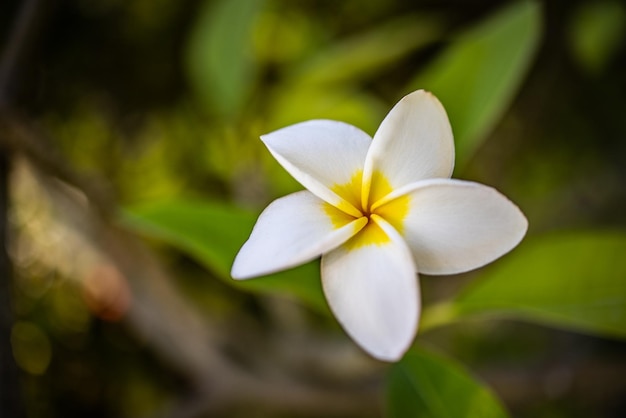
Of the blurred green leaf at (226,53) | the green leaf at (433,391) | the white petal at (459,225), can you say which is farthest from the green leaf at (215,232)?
the blurred green leaf at (226,53)

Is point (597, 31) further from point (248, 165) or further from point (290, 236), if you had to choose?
point (290, 236)

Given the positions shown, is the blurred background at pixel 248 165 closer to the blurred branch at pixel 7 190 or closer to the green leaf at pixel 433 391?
the blurred branch at pixel 7 190

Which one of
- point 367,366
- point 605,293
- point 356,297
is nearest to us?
point 356,297

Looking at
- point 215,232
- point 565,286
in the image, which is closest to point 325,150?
point 215,232

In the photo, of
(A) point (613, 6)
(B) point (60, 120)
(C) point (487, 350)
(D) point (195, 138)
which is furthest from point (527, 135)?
(B) point (60, 120)

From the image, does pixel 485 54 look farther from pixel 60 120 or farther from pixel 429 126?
pixel 60 120

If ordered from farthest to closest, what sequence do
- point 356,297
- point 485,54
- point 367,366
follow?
1. point 367,366
2. point 485,54
3. point 356,297
